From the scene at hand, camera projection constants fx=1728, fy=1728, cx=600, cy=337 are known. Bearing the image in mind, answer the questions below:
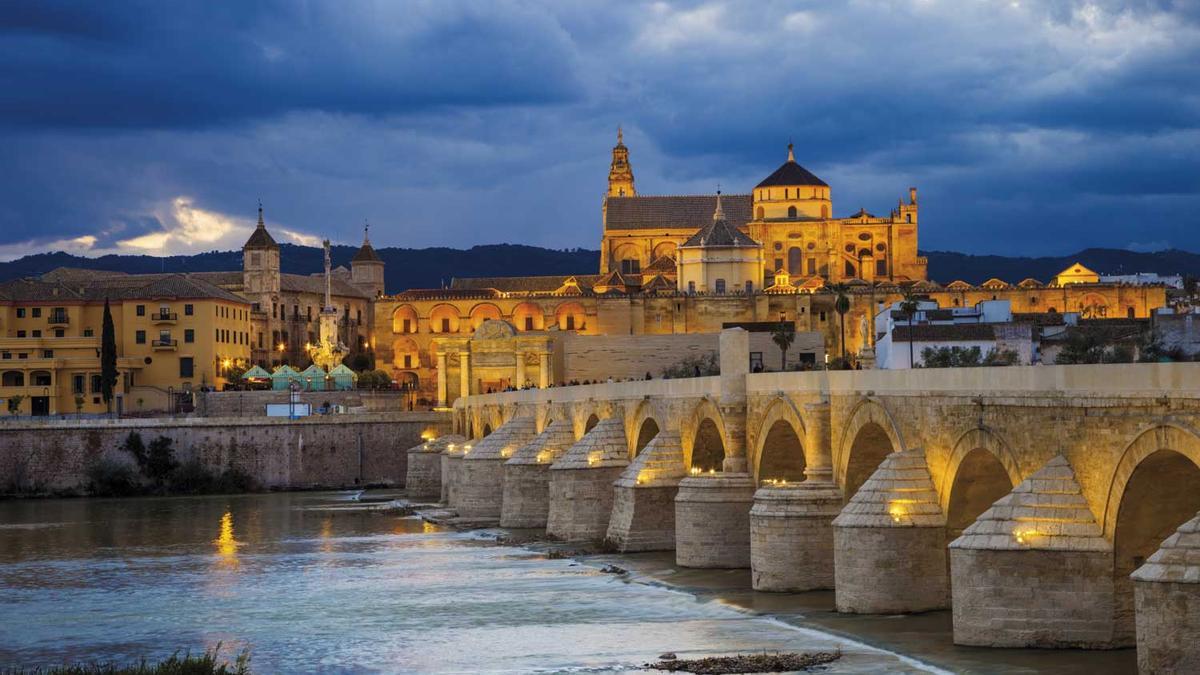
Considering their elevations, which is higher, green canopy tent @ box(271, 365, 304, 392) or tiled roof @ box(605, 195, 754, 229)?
tiled roof @ box(605, 195, 754, 229)

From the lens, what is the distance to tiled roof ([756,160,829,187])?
112m

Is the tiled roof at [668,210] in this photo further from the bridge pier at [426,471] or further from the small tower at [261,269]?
the bridge pier at [426,471]

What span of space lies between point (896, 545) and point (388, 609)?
9952 millimetres

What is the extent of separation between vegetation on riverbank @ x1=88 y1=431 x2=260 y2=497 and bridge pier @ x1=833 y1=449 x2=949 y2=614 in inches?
1931

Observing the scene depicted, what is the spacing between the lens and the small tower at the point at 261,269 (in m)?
108

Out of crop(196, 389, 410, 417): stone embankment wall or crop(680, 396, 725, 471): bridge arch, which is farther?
crop(196, 389, 410, 417): stone embankment wall

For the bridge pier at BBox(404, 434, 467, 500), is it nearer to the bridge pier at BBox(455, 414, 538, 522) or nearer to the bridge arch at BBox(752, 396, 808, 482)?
the bridge pier at BBox(455, 414, 538, 522)

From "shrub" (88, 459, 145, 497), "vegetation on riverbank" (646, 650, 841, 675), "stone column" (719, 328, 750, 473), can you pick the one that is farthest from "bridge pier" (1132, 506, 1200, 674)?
"shrub" (88, 459, 145, 497)

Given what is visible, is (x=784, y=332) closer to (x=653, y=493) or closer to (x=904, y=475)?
(x=653, y=493)

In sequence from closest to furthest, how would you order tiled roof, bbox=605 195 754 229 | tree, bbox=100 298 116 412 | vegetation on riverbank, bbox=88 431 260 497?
1. vegetation on riverbank, bbox=88 431 260 497
2. tree, bbox=100 298 116 412
3. tiled roof, bbox=605 195 754 229

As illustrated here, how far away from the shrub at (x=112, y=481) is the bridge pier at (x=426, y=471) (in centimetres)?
1196

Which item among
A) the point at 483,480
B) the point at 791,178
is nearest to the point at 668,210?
the point at 791,178

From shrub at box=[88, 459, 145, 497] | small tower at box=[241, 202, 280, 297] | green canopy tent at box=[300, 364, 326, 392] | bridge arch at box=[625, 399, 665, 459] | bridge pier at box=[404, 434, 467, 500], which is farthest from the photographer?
small tower at box=[241, 202, 280, 297]

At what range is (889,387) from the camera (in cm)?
2497
